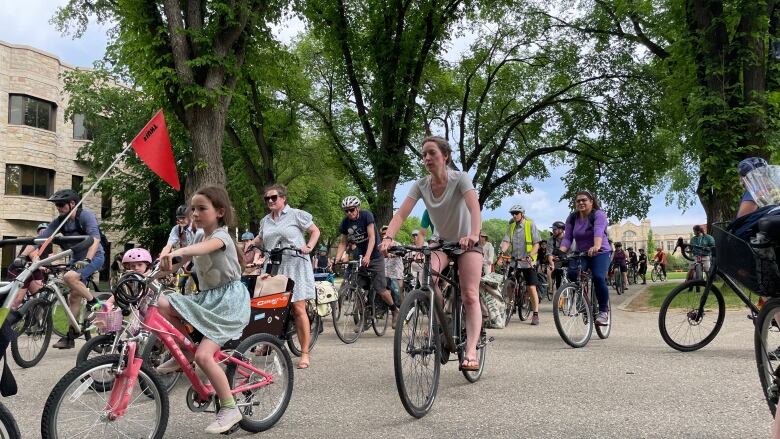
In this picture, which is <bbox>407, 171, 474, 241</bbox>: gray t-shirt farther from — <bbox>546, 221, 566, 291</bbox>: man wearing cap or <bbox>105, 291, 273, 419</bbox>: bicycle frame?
<bbox>546, 221, 566, 291</bbox>: man wearing cap

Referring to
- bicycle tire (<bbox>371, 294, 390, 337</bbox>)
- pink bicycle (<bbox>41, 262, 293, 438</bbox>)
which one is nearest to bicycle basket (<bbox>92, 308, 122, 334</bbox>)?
pink bicycle (<bbox>41, 262, 293, 438</bbox>)

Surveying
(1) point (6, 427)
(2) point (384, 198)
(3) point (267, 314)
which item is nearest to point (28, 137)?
(2) point (384, 198)

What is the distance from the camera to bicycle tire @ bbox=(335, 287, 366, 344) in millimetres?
9102

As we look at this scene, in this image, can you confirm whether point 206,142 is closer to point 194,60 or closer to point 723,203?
point 194,60

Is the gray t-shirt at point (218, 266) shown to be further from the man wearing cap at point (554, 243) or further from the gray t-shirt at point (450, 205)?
the man wearing cap at point (554, 243)

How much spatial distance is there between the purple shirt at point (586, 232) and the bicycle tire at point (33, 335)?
630 cm

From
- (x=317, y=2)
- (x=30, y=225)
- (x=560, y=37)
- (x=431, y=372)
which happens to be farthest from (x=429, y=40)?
(x=30, y=225)

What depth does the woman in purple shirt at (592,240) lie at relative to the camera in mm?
8062

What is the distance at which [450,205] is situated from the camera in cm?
526

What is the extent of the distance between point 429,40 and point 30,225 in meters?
27.0

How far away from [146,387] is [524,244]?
8.66m

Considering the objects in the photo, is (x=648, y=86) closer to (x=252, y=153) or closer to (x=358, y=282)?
(x=252, y=153)

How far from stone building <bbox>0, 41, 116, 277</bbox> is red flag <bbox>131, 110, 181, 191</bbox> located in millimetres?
26923

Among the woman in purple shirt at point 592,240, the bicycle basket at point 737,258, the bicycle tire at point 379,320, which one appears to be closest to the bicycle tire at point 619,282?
the bicycle tire at point 379,320
